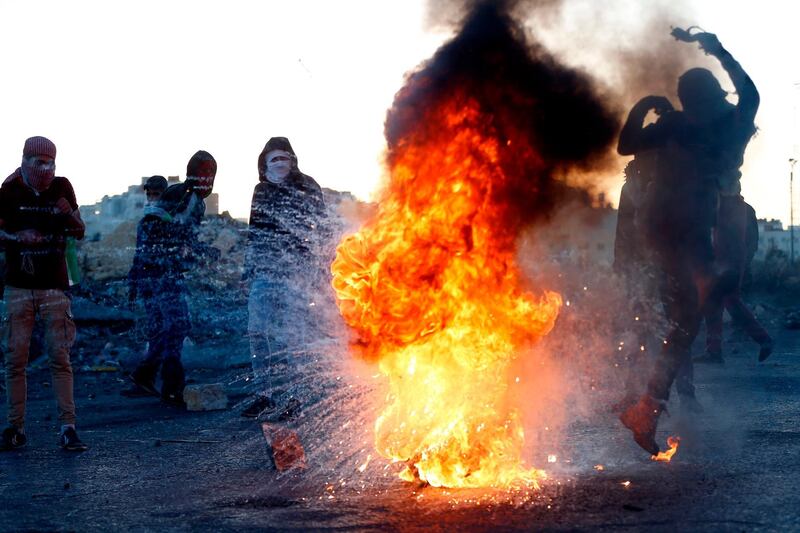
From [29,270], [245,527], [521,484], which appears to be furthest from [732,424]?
[29,270]

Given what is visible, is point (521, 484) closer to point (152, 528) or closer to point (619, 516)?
point (619, 516)

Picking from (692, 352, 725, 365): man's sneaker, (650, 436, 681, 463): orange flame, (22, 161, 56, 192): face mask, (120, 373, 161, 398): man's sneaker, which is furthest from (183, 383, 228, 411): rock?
(692, 352, 725, 365): man's sneaker

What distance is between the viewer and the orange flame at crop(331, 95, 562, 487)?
5.15m

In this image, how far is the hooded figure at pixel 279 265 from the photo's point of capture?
25.0 ft

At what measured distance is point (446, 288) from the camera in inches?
203

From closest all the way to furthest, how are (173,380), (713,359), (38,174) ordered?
(38,174), (173,380), (713,359)

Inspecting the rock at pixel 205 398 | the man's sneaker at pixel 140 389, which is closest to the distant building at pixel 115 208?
the man's sneaker at pixel 140 389

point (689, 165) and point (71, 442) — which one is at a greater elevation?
point (689, 165)

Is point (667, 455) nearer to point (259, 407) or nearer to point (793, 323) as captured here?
point (259, 407)

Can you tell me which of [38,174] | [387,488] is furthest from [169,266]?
[387,488]

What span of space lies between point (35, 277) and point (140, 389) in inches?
143

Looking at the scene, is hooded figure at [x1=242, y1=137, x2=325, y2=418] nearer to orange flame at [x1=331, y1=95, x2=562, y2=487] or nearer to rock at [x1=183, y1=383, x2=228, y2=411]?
rock at [x1=183, y1=383, x2=228, y2=411]

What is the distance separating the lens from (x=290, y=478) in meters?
5.41

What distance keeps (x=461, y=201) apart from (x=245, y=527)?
2.07 meters
